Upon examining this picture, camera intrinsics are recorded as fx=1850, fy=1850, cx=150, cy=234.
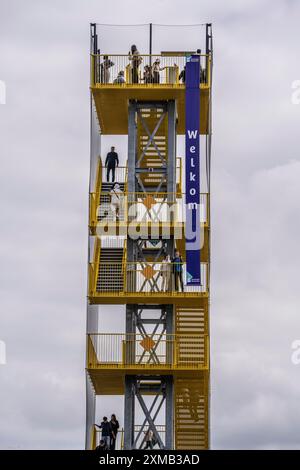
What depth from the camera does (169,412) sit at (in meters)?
96.2

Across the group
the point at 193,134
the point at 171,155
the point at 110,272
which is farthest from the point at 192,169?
the point at 110,272

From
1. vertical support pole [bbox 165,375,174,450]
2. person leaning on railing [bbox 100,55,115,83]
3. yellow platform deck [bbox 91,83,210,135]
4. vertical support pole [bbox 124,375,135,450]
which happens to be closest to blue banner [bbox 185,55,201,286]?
yellow platform deck [bbox 91,83,210,135]

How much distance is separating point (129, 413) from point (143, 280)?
23.2 ft

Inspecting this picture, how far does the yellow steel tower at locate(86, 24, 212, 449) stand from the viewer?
95.1 m

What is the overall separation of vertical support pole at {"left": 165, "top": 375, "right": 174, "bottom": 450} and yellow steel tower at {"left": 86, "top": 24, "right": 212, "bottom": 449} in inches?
2.0

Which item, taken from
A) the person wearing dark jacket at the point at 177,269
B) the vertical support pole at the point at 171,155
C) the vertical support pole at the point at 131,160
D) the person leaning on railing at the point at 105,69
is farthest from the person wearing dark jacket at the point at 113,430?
the person leaning on railing at the point at 105,69

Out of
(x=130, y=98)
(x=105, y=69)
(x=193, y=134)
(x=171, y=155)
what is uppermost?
(x=105, y=69)

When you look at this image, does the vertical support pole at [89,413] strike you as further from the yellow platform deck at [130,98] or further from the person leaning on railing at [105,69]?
the person leaning on railing at [105,69]

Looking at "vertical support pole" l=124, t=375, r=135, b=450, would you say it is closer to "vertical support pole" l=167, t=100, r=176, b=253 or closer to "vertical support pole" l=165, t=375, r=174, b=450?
"vertical support pole" l=165, t=375, r=174, b=450

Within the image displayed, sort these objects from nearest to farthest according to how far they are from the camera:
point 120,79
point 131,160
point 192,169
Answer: point 192,169 < point 120,79 < point 131,160

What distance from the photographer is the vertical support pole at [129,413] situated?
9606cm

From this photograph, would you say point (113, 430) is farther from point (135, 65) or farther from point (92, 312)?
point (135, 65)

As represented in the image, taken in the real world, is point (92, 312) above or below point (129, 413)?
above
